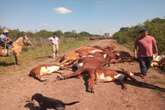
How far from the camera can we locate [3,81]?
11.5 m

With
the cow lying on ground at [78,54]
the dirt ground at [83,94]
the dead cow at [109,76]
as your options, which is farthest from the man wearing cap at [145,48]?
the cow lying on ground at [78,54]

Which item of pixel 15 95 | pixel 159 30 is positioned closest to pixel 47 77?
pixel 15 95

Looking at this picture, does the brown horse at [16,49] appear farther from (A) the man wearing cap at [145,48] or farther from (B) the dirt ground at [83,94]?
(A) the man wearing cap at [145,48]

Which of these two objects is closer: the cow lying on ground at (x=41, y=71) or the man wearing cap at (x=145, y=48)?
the man wearing cap at (x=145, y=48)

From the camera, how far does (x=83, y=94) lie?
30.7ft

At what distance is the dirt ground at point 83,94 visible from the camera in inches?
328

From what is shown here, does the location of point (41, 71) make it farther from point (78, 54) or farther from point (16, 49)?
point (16, 49)

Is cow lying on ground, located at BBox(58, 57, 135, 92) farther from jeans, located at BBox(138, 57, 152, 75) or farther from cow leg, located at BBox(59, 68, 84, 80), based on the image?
jeans, located at BBox(138, 57, 152, 75)

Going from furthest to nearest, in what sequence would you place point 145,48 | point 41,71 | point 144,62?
point 41,71 → point 144,62 → point 145,48

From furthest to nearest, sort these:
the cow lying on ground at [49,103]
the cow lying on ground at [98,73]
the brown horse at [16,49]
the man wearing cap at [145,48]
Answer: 1. the brown horse at [16,49]
2. the man wearing cap at [145,48]
3. the cow lying on ground at [98,73]
4. the cow lying on ground at [49,103]


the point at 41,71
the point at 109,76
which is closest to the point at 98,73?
the point at 109,76

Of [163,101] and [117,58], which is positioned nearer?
[163,101]

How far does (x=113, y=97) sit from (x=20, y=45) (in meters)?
8.62

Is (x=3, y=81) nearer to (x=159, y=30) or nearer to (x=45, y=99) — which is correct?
(x=45, y=99)
